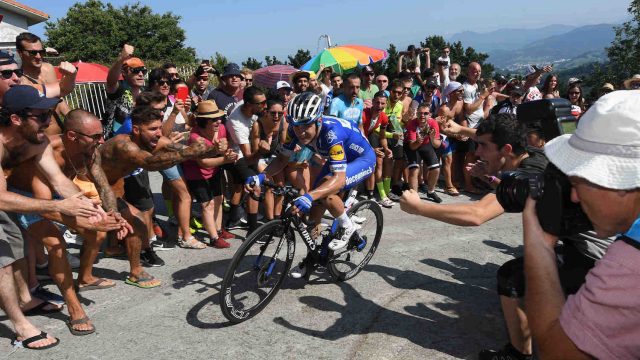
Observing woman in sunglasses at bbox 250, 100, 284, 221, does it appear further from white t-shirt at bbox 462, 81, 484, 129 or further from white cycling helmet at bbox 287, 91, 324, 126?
white t-shirt at bbox 462, 81, 484, 129

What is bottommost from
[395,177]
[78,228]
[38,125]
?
[395,177]

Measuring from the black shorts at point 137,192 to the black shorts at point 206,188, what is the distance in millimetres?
615

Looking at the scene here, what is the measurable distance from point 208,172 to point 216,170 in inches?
6.1

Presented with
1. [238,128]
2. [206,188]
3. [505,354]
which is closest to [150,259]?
[206,188]

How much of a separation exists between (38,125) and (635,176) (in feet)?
12.1

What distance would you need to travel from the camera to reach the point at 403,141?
24.7 feet

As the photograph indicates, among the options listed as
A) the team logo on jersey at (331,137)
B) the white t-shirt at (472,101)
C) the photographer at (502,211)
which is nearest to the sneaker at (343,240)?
the team logo on jersey at (331,137)

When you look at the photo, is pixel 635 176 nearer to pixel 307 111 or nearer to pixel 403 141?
Answer: pixel 307 111

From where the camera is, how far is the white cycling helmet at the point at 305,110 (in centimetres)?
400

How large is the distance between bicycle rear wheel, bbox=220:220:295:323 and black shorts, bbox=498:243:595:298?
1.94m

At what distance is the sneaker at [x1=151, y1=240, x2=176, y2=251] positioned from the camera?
5.46 meters

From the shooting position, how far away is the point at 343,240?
4309mm

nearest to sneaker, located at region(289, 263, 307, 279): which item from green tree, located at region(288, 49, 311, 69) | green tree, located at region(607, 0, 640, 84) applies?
green tree, located at region(288, 49, 311, 69)

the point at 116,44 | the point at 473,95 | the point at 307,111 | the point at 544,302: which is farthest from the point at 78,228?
the point at 116,44
